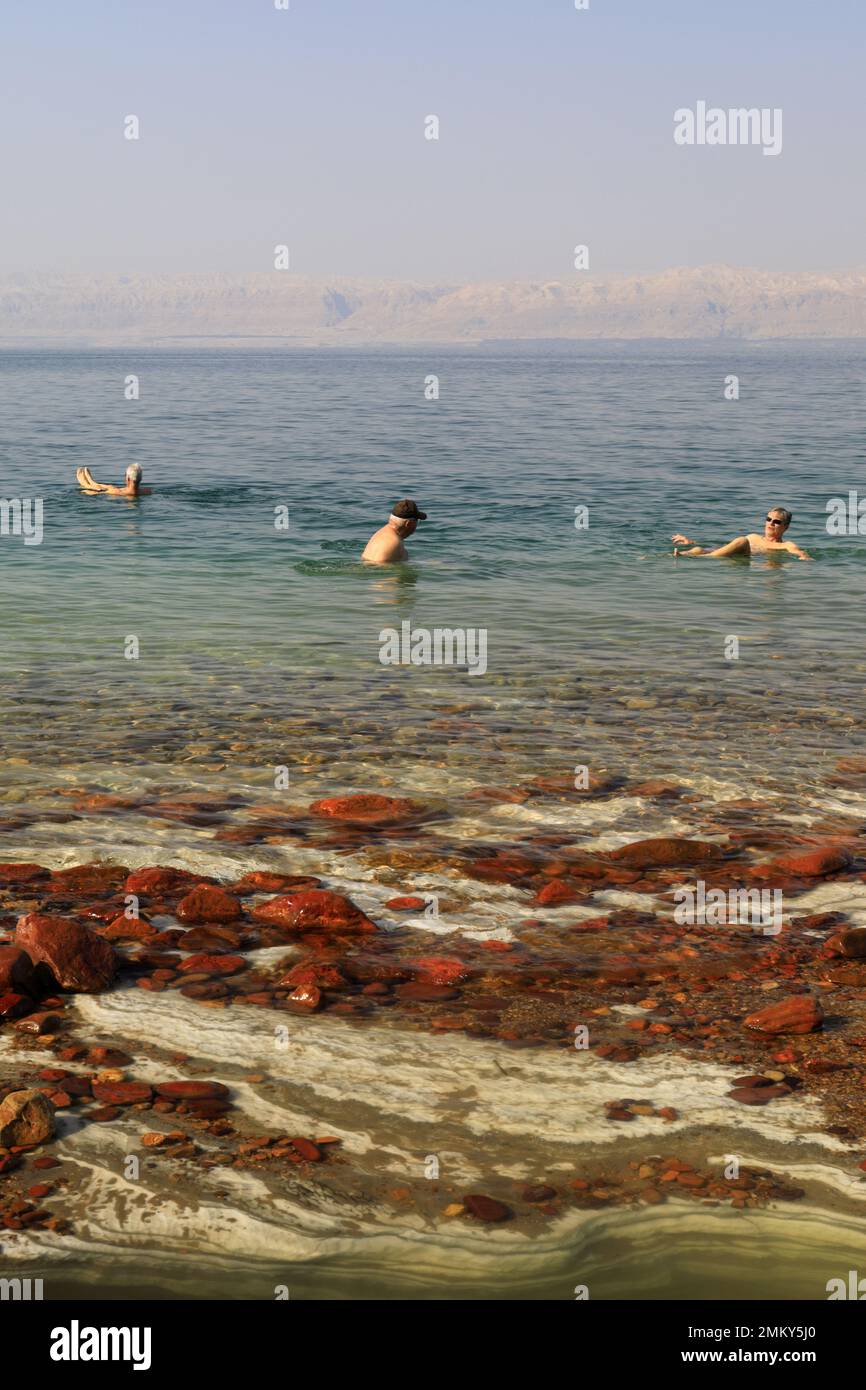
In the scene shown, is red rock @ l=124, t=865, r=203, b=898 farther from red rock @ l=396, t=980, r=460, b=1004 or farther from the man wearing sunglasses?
the man wearing sunglasses

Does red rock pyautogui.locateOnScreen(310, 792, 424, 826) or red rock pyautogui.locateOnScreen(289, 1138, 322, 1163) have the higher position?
red rock pyautogui.locateOnScreen(310, 792, 424, 826)

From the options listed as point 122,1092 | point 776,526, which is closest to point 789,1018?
point 122,1092

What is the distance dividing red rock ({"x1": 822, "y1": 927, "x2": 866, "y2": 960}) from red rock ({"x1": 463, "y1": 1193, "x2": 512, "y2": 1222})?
9.50ft

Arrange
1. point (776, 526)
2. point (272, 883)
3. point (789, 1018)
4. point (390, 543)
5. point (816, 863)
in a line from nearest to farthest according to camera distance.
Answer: point (789, 1018) < point (272, 883) < point (816, 863) < point (390, 543) < point (776, 526)

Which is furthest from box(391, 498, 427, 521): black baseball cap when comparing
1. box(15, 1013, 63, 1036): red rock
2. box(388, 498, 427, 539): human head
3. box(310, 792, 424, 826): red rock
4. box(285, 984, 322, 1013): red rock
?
box(15, 1013, 63, 1036): red rock

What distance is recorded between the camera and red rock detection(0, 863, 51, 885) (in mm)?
7648

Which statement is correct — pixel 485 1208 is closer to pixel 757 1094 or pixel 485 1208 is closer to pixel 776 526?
pixel 757 1094

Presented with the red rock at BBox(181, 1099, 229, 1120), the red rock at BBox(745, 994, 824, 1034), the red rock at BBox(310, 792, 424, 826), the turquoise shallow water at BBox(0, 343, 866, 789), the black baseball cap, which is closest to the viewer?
the red rock at BBox(181, 1099, 229, 1120)

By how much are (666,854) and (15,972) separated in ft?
13.8

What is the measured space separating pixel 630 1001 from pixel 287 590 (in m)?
13.4

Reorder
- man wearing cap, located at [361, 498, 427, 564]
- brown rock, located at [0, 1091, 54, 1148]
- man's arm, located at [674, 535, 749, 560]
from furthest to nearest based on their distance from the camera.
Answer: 1. man's arm, located at [674, 535, 749, 560]
2. man wearing cap, located at [361, 498, 427, 564]
3. brown rock, located at [0, 1091, 54, 1148]

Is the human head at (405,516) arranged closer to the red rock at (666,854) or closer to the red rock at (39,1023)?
the red rock at (666,854)

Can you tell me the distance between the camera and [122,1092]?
5328 millimetres

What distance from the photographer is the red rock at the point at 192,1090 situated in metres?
5.33
